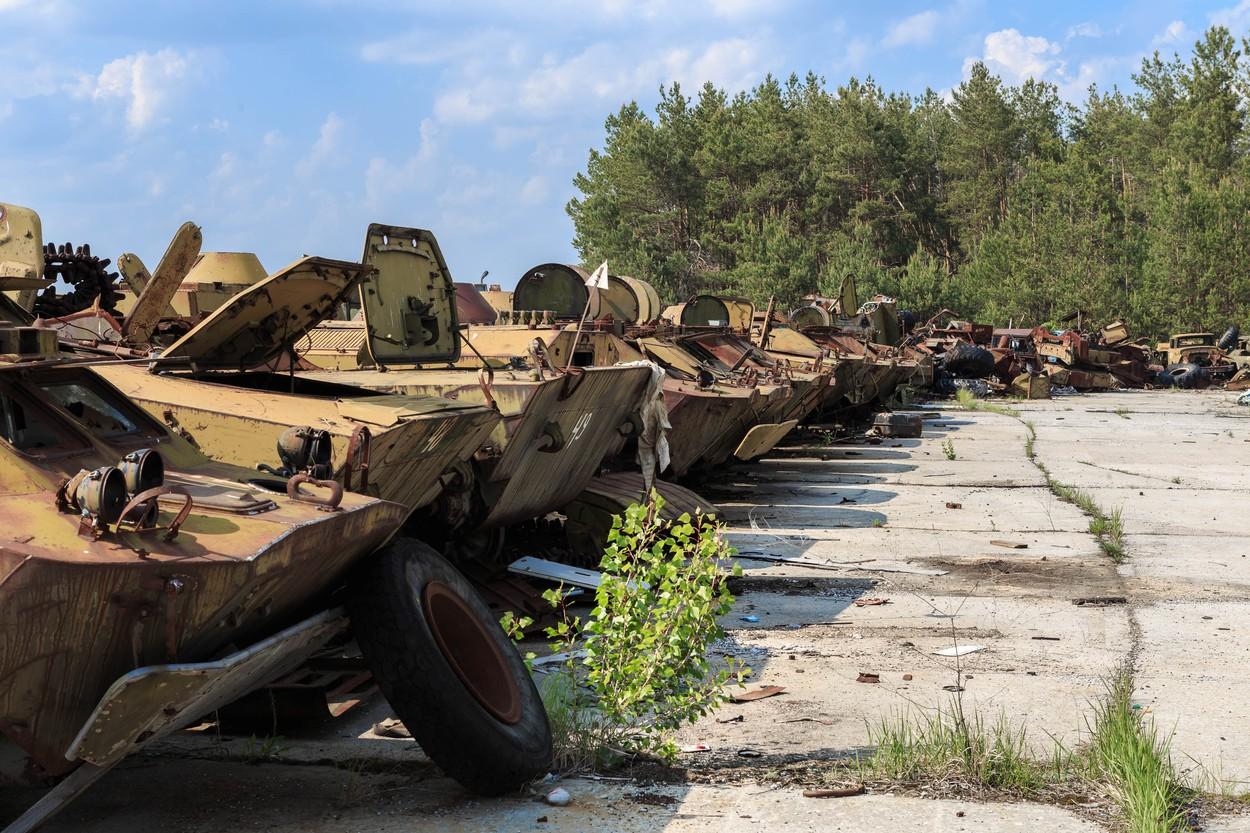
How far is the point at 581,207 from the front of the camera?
161 ft

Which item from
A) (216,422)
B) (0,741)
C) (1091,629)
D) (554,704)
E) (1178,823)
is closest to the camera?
(0,741)

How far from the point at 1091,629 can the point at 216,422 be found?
15.7 ft

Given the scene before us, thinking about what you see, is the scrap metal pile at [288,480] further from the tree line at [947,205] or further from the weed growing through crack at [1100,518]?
the tree line at [947,205]

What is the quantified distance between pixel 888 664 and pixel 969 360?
28.6m

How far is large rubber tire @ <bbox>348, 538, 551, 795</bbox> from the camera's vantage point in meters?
4.74

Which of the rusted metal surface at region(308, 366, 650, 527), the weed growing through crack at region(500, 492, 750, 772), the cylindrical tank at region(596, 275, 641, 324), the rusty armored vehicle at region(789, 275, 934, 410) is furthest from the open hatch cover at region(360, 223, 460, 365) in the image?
the rusty armored vehicle at region(789, 275, 934, 410)

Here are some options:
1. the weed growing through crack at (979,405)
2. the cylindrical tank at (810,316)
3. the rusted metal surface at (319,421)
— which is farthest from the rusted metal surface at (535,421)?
the weed growing through crack at (979,405)

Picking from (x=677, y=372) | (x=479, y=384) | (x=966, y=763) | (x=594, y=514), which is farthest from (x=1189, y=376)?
(x=966, y=763)

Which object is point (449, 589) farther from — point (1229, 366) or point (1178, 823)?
point (1229, 366)

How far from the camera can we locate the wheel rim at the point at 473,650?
5.09m

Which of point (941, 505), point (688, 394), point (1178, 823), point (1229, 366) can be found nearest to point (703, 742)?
point (1178, 823)

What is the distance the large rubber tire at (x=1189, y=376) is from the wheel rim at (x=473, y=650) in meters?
36.7

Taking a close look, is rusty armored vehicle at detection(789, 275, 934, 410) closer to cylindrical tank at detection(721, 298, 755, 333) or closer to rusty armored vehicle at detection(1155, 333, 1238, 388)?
cylindrical tank at detection(721, 298, 755, 333)

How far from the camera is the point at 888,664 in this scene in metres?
7.07
